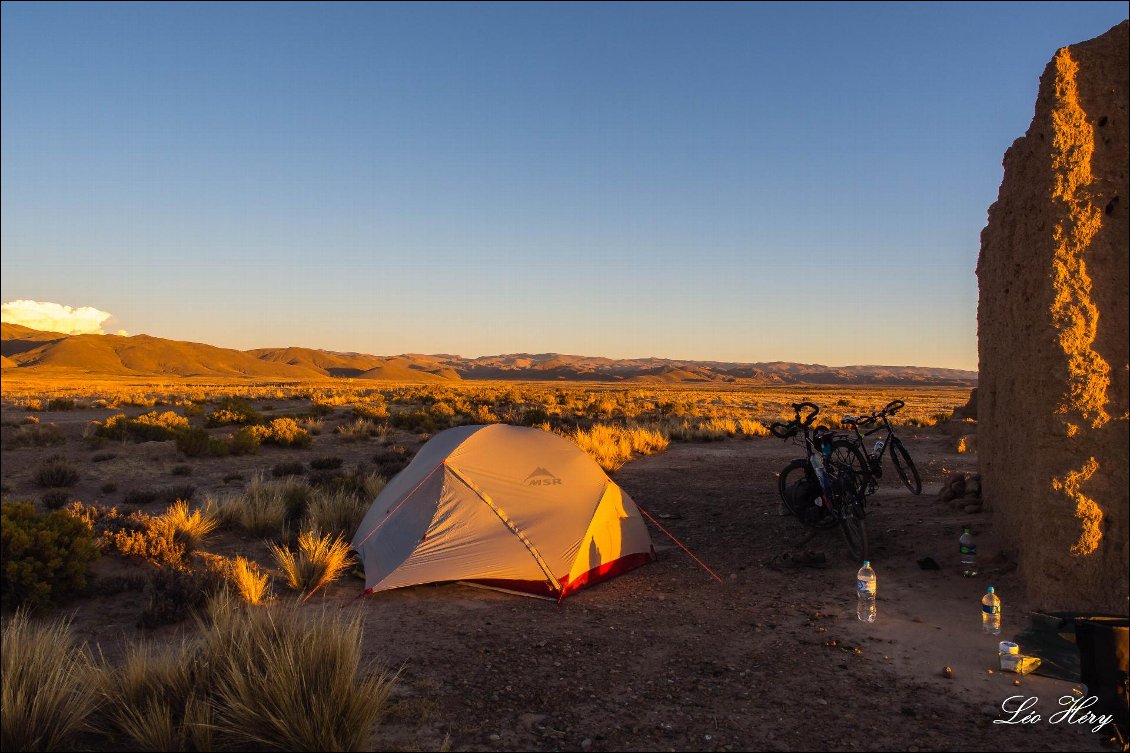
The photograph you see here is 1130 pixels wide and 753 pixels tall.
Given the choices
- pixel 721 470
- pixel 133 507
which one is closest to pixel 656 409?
pixel 721 470

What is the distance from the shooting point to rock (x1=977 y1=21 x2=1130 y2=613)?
5.63 m

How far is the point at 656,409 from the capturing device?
3453 centimetres

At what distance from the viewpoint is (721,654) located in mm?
5680

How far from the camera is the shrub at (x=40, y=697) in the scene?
12.7 ft

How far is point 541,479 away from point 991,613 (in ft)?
15.5

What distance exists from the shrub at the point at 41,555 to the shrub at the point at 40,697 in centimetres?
293

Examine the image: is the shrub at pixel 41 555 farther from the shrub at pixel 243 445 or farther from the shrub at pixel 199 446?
the shrub at pixel 243 445

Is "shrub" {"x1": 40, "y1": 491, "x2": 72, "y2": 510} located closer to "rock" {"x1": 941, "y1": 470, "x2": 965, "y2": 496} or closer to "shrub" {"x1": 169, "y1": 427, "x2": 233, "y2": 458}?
"shrub" {"x1": 169, "y1": 427, "x2": 233, "y2": 458}

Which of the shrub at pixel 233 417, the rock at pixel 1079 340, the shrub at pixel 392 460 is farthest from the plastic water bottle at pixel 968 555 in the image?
the shrub at pixel 233 417

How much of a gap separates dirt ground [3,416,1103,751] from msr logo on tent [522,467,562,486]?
136 centimetres

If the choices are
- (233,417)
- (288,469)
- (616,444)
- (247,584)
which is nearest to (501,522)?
(247,584)

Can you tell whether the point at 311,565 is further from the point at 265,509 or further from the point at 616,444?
the point at 616,444

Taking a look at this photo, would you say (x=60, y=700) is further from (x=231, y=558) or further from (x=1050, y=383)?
(x=1050, y=383)

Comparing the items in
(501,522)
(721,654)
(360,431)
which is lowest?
(721,654)
